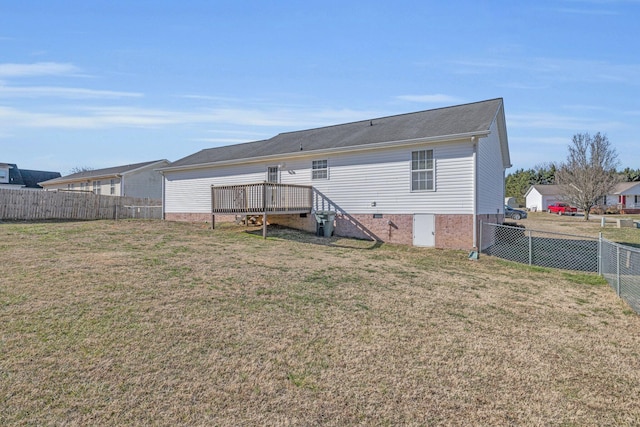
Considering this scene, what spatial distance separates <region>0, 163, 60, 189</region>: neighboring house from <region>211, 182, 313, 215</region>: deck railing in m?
35.9

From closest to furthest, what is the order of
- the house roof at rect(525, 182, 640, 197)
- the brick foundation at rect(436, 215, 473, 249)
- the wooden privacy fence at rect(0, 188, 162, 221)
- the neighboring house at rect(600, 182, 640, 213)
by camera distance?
the brick foundation at rect(436, 215, 473, 249) → the wooden privacy fence at rect(0, 188, 162, 221) → the neighboring house at rect(600, 182, 640, 213) → the house roof at rect(525, 182, 640, 197)

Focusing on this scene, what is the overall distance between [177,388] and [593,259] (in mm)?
13041

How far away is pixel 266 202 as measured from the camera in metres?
12.7

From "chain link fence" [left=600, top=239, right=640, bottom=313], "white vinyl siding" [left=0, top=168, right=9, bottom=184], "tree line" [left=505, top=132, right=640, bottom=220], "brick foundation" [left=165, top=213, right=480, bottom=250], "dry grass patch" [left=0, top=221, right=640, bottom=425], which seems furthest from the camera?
"white vinyl siding" [left=0, top=168, right=9, bottom=184]

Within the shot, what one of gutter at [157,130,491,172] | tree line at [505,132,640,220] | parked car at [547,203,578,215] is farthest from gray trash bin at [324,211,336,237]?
parked car at [547,203,578,215]

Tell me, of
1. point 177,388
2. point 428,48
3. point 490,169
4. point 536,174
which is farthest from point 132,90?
point 536,174

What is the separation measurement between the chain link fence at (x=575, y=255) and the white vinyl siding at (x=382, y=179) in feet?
5.56

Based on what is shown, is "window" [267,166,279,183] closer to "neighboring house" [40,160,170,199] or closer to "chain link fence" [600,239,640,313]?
"chain link fence" [600,239,640,313]

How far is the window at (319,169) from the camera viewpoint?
1438cm

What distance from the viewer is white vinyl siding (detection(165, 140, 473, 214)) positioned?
1152cm

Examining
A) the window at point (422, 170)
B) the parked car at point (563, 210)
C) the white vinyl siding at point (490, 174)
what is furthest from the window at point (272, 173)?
the parked car at point (563, 210)

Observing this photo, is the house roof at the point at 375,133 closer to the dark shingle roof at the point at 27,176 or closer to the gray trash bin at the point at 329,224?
the gray trash bin at the point at 329,224

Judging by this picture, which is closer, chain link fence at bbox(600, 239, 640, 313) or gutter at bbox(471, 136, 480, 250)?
chain link fence at bbox(600, 239, 640, 313)

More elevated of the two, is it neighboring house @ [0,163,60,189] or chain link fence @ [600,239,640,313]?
neighboring house @ [0,163,60,189]
